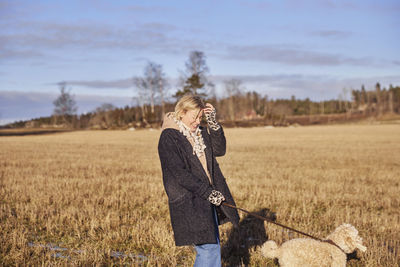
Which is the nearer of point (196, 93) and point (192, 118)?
point (192, 118)

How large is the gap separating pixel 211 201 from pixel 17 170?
42.6 ft

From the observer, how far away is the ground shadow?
16.0 ft

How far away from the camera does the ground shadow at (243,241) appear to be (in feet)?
16.0

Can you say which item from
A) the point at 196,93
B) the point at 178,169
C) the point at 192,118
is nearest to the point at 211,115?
the point at 192,118

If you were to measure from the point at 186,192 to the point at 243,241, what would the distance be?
2.67 m

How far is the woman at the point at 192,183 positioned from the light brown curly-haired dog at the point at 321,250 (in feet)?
2.89

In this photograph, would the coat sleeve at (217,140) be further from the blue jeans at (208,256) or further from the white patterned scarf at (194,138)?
the blue jeans at (208,256)

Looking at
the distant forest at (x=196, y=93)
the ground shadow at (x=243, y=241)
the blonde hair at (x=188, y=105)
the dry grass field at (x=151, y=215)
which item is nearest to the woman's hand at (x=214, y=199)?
the blonde hair at (x=188, y=105)

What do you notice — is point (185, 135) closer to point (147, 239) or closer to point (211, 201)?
point (211, 201)

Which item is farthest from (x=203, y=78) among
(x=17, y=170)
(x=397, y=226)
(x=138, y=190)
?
(x=397, y=226)

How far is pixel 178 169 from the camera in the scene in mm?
3357

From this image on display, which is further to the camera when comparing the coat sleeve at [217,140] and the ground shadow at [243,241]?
the ground shadow at [243,241]

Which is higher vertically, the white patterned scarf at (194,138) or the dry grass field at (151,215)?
the white patterned scarf at (194,138)

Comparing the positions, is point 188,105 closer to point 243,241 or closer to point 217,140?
point 217,140
